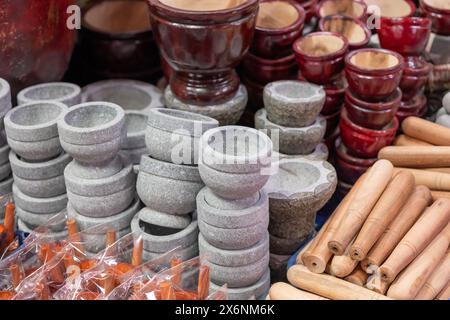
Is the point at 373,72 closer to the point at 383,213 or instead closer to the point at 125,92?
the point at 383,213

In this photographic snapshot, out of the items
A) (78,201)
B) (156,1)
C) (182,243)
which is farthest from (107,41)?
(182,243)

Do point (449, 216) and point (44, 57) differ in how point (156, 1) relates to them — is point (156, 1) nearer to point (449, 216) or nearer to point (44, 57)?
point (44, 57)

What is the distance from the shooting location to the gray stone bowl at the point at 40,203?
191 centimetres

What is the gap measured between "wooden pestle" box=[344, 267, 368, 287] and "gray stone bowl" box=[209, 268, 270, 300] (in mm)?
247

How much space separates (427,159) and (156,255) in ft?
3.09

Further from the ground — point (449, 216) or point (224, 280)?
point (449, 216)

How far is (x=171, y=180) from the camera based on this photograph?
169 cm

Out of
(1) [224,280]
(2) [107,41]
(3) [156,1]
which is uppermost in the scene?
(3) [156,1]

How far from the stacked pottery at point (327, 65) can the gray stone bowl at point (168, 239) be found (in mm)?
644

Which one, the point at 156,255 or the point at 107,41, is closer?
the point at 156,255

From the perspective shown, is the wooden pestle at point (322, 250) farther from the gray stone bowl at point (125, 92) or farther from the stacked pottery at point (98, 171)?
the gray stone bowl at point (125, 92)

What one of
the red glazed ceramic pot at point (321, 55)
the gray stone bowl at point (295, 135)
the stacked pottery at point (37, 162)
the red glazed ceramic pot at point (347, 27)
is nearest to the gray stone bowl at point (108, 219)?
the stacked pottery at point (37, 162)
